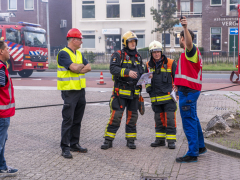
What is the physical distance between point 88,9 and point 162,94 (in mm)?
36667

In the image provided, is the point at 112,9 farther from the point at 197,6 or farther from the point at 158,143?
the point at 158,143

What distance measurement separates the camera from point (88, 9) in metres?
41.5

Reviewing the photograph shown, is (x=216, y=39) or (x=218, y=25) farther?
(x=216, y=39)

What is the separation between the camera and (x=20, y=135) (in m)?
7.01

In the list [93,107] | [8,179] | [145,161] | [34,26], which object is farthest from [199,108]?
[34,26]

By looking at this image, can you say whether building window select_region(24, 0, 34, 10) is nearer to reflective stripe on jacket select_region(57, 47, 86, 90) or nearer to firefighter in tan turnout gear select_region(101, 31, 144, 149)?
firefighter in tan turnout gear select_region(101, 31, 144, 149)

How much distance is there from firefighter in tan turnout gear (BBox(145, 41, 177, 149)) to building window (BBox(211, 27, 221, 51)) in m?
32.6

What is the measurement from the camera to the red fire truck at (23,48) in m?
21.8

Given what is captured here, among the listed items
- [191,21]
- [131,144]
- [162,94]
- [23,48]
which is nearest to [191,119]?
[162,94]

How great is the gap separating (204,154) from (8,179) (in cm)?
295

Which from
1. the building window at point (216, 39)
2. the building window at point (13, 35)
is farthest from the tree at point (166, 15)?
the building window at point (13, 35)

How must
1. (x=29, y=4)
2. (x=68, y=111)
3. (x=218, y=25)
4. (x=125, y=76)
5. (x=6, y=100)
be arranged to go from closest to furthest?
(x=6, y=100)
(x=68, y=111)
(x=125, y=76)
(x=218, y=25)
(x=29, y=4)

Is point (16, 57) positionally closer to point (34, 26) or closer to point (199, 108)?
point (34, 26)

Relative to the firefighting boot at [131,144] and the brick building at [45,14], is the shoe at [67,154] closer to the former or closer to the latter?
the firefighting boot at [131,144]
